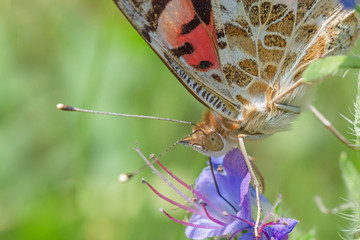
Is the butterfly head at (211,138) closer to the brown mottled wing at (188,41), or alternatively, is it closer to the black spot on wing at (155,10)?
the brown mottled wing at (188,41)

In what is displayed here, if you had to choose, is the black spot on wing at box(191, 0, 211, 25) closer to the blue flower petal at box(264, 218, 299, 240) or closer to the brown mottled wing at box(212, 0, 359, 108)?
the brown mottled wing at box(212, 0, 359, 108)

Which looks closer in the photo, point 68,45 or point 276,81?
point 276,81

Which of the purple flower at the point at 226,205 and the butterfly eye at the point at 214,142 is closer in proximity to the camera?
the purple flower at the point at 226,205

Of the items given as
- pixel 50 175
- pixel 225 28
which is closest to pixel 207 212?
pixel 225 28

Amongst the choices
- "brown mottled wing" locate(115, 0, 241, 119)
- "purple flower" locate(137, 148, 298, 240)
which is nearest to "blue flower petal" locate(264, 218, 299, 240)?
"purple flower" locate(137, 148, 298, 240)

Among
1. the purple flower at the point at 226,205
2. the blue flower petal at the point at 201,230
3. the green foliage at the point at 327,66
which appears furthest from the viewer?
the blue flower petal at the point at 201,230

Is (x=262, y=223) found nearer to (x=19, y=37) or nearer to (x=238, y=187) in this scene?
(x=238, y=187)

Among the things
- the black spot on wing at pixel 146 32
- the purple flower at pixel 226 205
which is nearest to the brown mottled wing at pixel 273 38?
the black spot on wing at pixel 146 32
